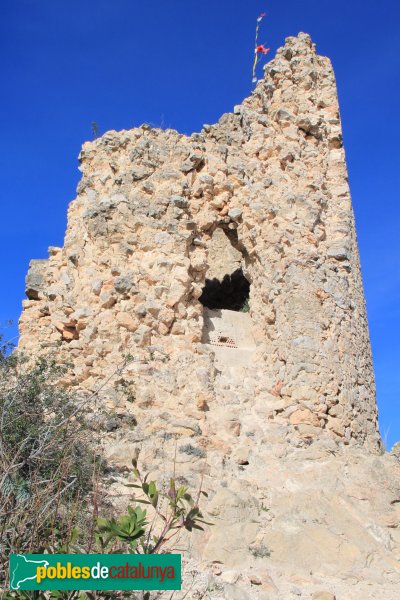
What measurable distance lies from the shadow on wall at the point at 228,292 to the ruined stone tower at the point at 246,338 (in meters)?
2.58

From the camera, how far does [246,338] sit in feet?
27.1

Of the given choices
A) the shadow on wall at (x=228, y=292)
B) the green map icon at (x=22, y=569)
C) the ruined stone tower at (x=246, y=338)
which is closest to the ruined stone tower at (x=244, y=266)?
the ruined stone tower at (x=246, y=338)

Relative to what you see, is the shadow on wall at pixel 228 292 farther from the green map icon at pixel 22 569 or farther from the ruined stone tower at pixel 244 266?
the green map icon at pixel 22 569

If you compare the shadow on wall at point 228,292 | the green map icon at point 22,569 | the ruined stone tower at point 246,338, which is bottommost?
the green map icon at point 22,569

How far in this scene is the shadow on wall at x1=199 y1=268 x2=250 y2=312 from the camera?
36.9 ft

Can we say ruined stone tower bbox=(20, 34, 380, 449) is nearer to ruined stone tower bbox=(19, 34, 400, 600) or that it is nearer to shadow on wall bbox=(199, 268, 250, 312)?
ruined stone tower bbox=(19, 34, 400, 600)

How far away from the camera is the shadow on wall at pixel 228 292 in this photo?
36.9ft

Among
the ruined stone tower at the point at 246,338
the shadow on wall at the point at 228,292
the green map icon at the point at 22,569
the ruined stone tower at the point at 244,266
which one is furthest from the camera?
the shadow on wall at the point at 228,292

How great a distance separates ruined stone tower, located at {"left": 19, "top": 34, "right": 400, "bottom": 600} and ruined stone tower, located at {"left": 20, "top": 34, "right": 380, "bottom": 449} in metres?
0.03

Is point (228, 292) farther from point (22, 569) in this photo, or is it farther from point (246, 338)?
point (22, 569)

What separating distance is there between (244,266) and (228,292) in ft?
9.14

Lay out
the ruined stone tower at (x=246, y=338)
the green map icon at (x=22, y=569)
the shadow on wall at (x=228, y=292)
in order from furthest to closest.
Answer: the shadow on wall at (x=228, y=292) < the ruined stone tower at (x=246, y=338) < the green map icon at (x=22, y=569)

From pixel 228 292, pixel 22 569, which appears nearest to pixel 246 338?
pixel 228 292

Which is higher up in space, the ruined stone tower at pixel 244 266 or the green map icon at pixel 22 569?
the ruined stone tower at pixel 244 266
